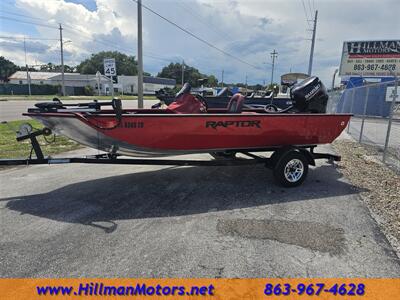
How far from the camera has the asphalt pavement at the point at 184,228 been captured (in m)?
2.75

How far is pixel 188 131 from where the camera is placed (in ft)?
14.5

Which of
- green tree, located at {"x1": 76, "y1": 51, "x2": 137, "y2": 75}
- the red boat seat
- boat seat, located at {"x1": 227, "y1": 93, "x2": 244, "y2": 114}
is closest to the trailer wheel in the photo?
boat seat, located at {"x1": 227, "y1": 93, "x2": 244, "y2": 114}

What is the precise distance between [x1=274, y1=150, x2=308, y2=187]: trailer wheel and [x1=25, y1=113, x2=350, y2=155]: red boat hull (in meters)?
0.33

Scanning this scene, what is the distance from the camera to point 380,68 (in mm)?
25875

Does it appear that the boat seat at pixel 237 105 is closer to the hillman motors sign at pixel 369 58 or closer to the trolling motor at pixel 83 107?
the trolling motor at pixel 83 107

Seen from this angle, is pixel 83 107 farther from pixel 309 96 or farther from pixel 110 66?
pixel 110 66

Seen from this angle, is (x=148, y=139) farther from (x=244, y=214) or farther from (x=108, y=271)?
(x=108, y=271)

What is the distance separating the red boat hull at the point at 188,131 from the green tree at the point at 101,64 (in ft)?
356

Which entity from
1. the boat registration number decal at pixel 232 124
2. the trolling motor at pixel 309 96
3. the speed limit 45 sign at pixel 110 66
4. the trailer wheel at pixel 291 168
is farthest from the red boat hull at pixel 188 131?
the speed limit 45 sign at pixel 110 66

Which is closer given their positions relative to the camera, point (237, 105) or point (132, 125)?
point (132, 125)

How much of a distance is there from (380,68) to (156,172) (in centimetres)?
2725

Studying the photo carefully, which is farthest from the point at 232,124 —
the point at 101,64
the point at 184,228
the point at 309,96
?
the point at 101,64

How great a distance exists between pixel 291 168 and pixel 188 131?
1892 mm

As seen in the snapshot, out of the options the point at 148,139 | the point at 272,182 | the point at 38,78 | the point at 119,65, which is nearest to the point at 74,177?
the point at 148,139
